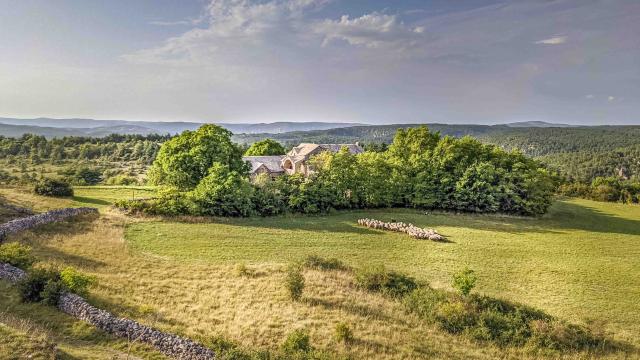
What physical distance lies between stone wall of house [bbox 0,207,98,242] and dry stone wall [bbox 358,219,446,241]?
30290mm

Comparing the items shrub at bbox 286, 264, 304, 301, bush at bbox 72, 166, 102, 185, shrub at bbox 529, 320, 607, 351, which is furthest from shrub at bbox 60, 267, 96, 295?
bush at bbox 72, 166, 102, 185

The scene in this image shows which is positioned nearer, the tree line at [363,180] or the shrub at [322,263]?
the shrub at [322,263]

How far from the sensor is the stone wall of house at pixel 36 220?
3092 centimetres

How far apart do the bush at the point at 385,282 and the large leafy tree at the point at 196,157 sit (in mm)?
28576

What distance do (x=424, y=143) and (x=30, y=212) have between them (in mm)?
52461

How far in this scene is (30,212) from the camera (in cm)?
3884

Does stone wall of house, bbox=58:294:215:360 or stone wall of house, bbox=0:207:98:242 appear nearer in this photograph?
stone wall of house, bbox=58:294:215:360

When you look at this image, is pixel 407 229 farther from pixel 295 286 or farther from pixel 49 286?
pixel 49 286

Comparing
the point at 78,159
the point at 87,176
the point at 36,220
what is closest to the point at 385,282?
the point at 36,220

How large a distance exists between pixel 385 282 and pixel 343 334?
25.5ft

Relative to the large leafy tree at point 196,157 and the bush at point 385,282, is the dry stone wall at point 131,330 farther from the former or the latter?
the large leafy tree at point 196,157

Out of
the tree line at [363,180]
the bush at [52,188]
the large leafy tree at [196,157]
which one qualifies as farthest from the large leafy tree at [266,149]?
the bush at [52,188]

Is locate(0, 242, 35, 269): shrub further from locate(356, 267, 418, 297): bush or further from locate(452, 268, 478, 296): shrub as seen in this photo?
locate(452, 268, 478, 296): shrub

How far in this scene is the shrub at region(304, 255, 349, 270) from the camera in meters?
29.8
